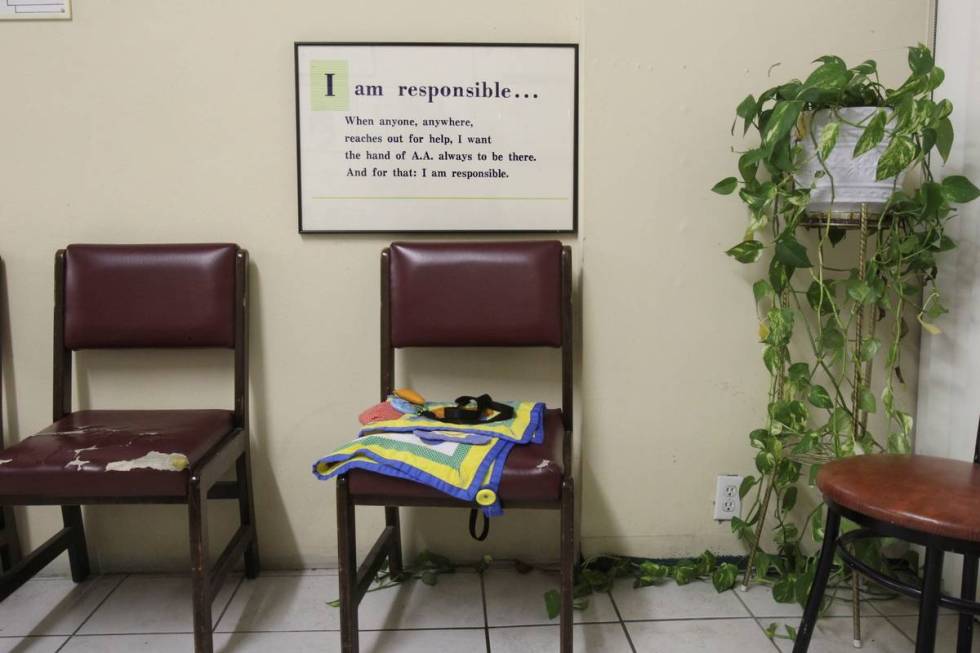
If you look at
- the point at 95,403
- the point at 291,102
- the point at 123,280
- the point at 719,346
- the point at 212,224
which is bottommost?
the point at 95,403

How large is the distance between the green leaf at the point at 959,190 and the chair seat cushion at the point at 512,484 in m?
1.01

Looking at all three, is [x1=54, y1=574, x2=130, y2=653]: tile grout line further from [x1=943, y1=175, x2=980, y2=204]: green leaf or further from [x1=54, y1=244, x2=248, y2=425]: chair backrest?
[x1=943, y1=175, x2=980, y2=204]: green leaf

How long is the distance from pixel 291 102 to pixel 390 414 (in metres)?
0.86

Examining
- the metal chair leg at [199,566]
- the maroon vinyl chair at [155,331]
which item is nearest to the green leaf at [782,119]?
the maroon vinyl chair at [155,331]

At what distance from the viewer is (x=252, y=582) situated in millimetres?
1906

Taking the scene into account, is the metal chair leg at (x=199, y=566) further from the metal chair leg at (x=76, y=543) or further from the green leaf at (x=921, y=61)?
the green leaf at (x=921, y=61)

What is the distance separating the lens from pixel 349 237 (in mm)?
1875

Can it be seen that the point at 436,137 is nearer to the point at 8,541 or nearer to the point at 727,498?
the point at 727,498

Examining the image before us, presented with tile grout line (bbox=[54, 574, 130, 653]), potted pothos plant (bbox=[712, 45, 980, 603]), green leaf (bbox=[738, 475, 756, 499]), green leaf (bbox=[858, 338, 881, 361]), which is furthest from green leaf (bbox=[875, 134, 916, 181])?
tile grout line (bbox=[54, 574, 130, 653])

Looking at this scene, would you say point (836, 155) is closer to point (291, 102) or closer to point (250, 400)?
point (291, 102)

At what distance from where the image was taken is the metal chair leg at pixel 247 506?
1.84m

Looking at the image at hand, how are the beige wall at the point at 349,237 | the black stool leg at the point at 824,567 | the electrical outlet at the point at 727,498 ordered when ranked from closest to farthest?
the black stool leg at the point at 824,567 < the beige wall at the point at 349,237 < the electrical outlet at the point at 727,498

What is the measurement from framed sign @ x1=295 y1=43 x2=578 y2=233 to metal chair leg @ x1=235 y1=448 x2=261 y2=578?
0.64 meters

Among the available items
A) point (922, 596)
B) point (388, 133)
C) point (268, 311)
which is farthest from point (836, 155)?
point (268, 311)
